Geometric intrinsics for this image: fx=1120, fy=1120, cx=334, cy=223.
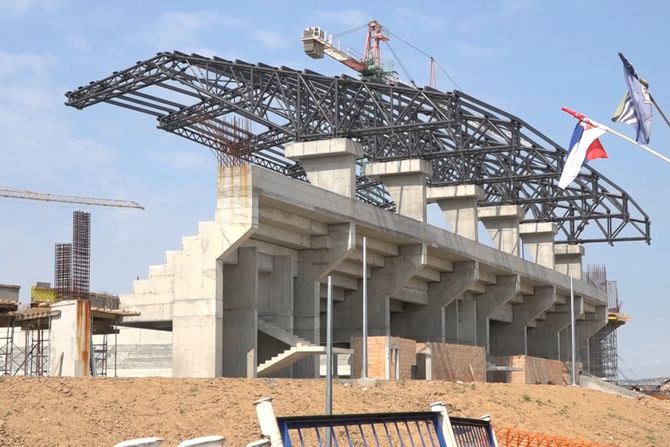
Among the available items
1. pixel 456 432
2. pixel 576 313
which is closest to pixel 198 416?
pixel 456 432

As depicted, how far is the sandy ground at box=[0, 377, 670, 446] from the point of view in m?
27.4

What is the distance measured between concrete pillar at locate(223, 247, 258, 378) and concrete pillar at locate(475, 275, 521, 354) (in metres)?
31.7

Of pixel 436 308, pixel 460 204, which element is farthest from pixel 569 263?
pixel 436 308

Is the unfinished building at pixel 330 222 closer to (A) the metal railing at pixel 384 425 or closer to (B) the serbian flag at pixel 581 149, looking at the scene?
(B) the serbian flag at pixel 581 149

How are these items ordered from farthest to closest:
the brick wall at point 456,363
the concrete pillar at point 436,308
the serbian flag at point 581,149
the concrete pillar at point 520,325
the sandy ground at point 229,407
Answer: the concrete pillar at point 520,325 < the concrete pillar at point 436,308 < the brick wall at point 456,363 < the serbian flag at point 581,149 < the sandy ground at point 229,407

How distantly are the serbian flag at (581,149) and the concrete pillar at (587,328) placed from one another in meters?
71.7

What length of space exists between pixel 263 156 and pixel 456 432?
59190 mm

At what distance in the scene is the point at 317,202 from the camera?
5253 centimetres

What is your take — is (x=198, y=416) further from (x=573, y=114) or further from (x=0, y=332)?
(x=0, y=332)

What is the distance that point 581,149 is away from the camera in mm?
34562

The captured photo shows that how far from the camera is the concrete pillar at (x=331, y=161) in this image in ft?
188

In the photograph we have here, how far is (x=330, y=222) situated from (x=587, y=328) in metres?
56.5

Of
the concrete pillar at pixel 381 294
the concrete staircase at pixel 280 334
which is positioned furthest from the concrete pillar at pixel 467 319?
the concrete staircase at pixel 280 334

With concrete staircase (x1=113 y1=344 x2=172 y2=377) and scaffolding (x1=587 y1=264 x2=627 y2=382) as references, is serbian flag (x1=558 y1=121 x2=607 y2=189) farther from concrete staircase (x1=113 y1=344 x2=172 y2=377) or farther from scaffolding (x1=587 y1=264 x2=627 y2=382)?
scaffolding (x1=587 y1=264 x2=627 y2=382)
